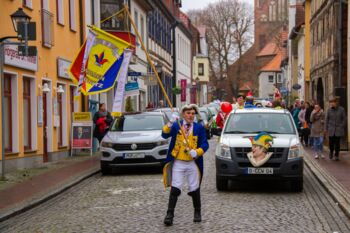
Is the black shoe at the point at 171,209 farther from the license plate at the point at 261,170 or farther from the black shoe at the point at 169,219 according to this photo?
the license plate at the point at 261,170

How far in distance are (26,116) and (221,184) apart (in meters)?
8.06

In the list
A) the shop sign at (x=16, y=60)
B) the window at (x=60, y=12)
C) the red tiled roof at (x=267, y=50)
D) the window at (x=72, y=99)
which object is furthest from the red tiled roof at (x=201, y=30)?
the shop sign at (x=16, y=60)

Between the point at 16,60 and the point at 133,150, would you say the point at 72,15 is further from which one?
the point at 133,150

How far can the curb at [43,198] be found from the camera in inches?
412

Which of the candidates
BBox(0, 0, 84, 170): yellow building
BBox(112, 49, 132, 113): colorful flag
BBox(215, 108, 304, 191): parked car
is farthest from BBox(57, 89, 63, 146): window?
BBox(215, 108, 304, 191): parked car

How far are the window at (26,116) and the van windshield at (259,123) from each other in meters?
6.99

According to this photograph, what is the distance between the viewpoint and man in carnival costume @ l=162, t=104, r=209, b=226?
31.3 ft

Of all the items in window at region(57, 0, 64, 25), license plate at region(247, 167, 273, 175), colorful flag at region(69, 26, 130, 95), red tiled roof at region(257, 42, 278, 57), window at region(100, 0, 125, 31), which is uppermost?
red tiled roof at region(257, 42, 278, 57)

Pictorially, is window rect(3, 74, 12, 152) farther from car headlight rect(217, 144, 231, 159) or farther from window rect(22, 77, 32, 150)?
car headlight rect(217, 144, 231, 159)

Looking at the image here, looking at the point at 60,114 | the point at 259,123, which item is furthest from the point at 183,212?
the point at 60,114

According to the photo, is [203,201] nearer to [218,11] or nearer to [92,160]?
[92,160]

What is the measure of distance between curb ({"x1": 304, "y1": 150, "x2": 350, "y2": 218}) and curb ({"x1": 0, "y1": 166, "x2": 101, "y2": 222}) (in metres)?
5.16

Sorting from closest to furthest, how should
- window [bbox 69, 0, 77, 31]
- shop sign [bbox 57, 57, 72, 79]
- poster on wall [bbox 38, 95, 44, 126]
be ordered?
poster on wall [bbox 38, 95, 44, 126] < shop sign [bbox 57, 57, 72, 79] < window [bbox 69, 0, 77, 31]

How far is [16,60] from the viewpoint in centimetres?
1742
